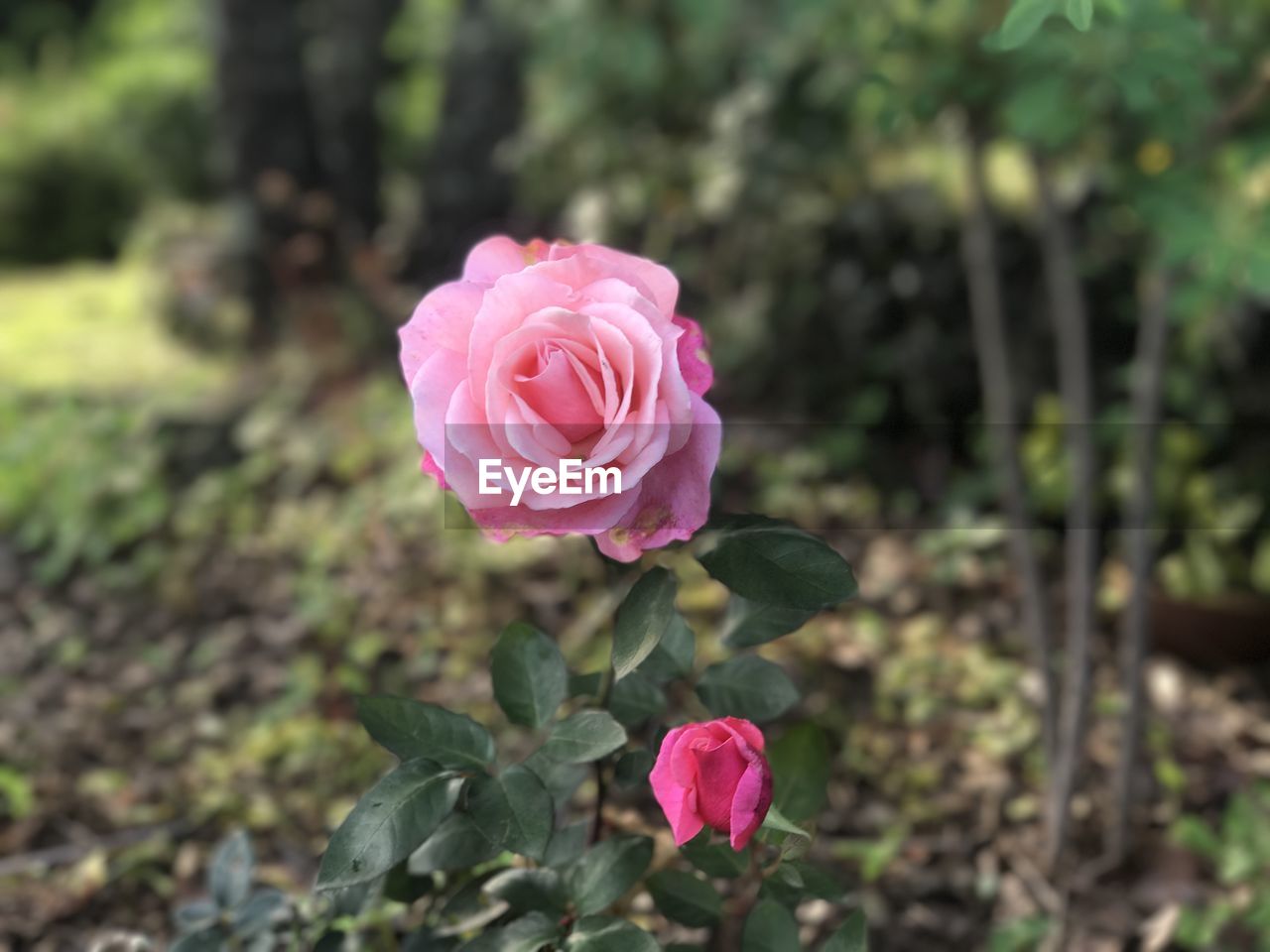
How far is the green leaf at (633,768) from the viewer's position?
0.96m

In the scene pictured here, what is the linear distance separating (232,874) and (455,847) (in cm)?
39

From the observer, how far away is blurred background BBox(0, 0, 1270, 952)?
5.86 feet

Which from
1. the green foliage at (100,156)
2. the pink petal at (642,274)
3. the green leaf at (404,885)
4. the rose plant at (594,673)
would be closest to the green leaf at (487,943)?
the rose plant at (594,673)

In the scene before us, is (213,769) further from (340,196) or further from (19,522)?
(340,196)

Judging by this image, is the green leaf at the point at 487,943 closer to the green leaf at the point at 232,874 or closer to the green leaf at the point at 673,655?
the green leaf at the point at 673,655

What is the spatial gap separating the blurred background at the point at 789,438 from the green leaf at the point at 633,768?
2.30 feet

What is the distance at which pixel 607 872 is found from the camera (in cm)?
102

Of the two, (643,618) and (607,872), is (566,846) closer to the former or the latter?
(607,872)

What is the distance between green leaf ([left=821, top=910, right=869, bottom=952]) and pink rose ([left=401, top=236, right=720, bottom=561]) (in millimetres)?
401

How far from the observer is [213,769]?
2174 mm

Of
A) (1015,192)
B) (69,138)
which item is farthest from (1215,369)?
(69,138)

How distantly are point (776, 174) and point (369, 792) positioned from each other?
2.89 meters

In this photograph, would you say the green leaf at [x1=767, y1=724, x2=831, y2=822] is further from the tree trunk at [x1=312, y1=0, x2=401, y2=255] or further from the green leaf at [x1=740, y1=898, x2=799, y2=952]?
the tree trunk at [x1=312, y1=0, x2=401, y2=255]

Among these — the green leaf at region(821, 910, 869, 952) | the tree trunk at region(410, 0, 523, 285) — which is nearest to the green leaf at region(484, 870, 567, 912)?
the green leaf at region(821, 910, 869, 952)
